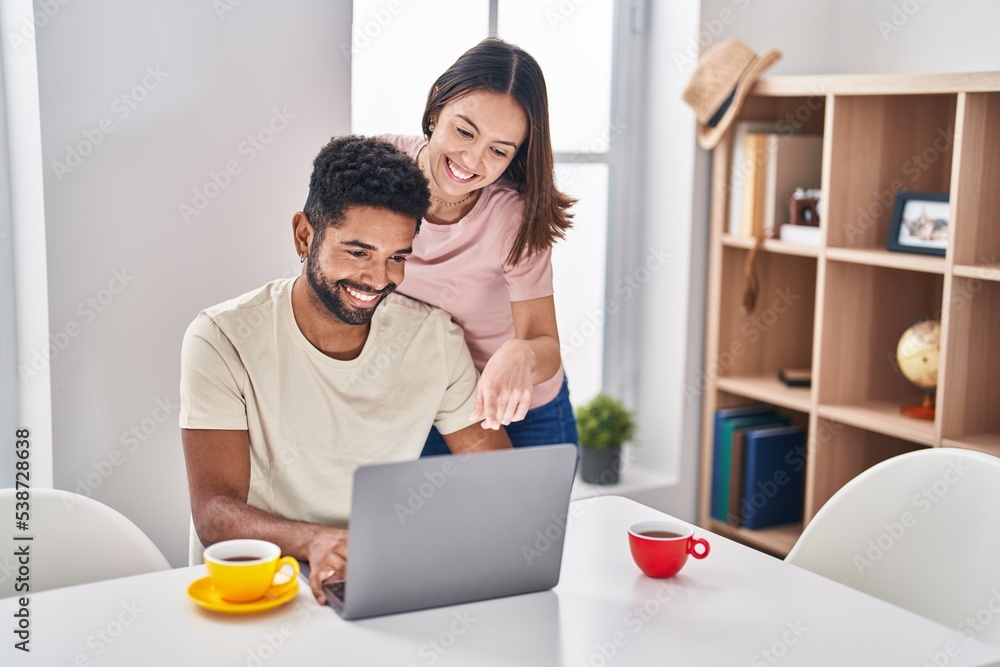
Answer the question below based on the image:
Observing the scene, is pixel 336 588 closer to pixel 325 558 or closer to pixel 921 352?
pixel 325 558

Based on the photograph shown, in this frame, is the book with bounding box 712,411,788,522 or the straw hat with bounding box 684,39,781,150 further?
the book with bounding box 712,411,788,522

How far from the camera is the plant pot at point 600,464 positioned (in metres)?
2.89

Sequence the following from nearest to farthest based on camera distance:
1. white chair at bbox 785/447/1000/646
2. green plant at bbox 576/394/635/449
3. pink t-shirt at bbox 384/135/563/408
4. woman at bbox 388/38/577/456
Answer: white chair at bbox 785/447/1000/646
woman at bbox 388/38/577/456
pink t-shirt at bbox 384/135/563/408
green plant at bbox 576/394/635/449

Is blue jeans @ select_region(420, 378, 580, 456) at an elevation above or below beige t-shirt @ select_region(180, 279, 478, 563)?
below

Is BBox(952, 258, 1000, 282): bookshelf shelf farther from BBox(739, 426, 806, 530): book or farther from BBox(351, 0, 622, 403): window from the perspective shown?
BBox(351, 0, 622, 403): window

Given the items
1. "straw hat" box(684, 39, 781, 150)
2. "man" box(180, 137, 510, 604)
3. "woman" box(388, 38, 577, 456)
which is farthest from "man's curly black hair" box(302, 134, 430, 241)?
"straw hat" box(684, 39, 781, 150)

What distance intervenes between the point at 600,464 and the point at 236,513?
1526 mm

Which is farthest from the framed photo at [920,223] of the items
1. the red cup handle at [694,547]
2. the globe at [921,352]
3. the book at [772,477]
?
the red cup handle at [694,547]

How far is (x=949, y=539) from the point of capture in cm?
165

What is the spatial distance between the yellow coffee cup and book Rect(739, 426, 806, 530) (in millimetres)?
1811

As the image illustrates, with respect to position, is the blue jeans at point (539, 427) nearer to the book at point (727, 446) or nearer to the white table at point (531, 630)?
the white table at point (531, 630)

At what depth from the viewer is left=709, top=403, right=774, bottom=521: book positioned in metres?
2.93

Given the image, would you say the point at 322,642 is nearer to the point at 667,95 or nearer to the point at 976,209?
the point at 976,209

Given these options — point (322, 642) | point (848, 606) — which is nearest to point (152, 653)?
point (322, 642)
